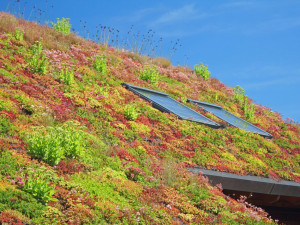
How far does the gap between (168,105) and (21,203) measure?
11.7 meters

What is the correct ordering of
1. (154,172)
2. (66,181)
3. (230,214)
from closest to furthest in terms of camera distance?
(66,181) < (230,214) < (154,172)

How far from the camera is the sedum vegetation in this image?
7941 mm

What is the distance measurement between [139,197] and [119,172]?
1.24 m

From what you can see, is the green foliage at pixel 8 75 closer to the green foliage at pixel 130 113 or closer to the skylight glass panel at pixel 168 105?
the green foliage at pixel 130 113

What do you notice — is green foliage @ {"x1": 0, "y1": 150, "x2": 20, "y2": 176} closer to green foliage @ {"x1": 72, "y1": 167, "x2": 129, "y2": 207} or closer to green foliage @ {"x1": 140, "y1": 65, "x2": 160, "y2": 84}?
green foliage @ {"x1": 72, "y1": 167, "x2": 129, "y2": 207}

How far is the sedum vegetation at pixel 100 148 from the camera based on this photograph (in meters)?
7.94

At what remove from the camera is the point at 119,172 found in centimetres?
1018

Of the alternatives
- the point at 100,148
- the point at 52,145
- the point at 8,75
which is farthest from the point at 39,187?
the point at 8,75

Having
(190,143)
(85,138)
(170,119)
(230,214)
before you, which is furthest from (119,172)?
(170,119)

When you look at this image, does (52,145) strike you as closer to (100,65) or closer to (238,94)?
(100,65)

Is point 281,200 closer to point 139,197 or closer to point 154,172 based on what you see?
point 154,172

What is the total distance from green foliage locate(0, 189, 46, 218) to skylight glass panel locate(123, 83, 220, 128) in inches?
406

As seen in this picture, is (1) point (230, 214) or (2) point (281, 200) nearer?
(1) point (230, 214)

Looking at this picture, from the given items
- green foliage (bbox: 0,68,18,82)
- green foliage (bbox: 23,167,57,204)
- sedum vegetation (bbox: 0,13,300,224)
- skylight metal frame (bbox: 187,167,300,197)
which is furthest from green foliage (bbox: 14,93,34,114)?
skylight metal frame (bbox: 187,167,300,197)
